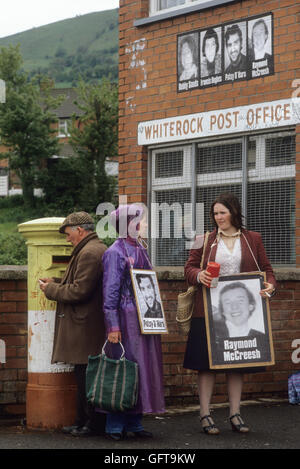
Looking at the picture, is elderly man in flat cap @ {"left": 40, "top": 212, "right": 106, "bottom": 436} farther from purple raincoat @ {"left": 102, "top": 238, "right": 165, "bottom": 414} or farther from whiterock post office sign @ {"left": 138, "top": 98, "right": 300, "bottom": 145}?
whiterock post office sign @ {"left": 138, "top": 98, "right": 300, "bottom": 145}

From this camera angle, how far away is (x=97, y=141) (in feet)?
188

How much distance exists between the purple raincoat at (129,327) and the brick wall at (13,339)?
1.27m

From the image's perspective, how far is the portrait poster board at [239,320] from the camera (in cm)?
663

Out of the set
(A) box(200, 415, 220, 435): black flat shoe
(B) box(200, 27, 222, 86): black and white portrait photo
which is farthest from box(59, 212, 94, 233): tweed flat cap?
(B) box(200, 27, 222, 86): black and white portrait photo

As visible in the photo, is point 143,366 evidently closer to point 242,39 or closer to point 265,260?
point 265,260

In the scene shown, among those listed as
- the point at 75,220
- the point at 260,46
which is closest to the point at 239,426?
the point at 75,220

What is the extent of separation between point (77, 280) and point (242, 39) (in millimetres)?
5305

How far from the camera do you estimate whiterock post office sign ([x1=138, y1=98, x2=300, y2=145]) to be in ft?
33.9

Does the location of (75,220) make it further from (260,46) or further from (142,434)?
(260,46)

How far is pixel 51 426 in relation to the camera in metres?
6.86

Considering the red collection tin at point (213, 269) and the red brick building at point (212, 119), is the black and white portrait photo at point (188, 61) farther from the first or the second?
the red collection tin at point (213, 269)

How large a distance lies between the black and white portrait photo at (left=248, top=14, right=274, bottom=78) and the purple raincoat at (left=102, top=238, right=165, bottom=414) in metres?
4.81

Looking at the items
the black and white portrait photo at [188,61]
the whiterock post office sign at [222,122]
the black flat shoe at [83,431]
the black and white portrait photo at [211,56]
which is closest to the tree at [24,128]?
the whiterock post office sign at [222,122]

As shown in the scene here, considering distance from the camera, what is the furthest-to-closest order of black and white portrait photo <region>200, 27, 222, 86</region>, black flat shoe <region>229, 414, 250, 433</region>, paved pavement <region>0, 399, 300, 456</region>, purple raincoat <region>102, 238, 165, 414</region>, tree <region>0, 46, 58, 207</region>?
tree <region>0, 46, 58, 207</region>
black and white portrait photo <region>200, 27, 222, 86</region>
black flat shoe <region>229, 414, 250, 433</region>
purple raincoat <region>102, 238, 165, 414</region>
paved pavement <region>0, 399, 300, 456</region>
